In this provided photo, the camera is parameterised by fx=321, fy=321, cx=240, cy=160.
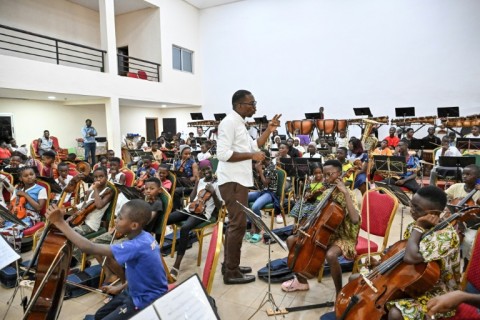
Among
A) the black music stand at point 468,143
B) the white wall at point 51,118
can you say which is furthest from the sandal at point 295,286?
the white wall at point 51,118

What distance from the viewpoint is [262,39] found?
15547 mm

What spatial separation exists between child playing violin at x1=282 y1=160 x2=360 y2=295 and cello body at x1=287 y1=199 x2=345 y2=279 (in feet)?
0.27

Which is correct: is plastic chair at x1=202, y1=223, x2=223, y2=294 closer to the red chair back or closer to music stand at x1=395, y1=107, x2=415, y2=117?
the red chair back

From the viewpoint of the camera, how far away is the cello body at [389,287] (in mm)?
1999

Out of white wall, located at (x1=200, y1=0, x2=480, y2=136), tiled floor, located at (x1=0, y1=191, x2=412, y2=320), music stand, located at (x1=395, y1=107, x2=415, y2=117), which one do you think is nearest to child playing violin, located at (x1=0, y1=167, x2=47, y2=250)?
tiled floor, located at (x1=0, y1=191, x2=412, y2=320)

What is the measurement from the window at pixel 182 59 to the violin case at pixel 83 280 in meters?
13.1

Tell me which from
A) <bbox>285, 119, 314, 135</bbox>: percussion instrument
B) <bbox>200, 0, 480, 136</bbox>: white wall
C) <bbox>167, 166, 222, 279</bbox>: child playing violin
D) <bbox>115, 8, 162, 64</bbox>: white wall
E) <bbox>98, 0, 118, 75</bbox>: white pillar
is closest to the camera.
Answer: <bbox>167, 166, 222, 279</bbox>: child playing violin

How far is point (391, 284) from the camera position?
2066 mm

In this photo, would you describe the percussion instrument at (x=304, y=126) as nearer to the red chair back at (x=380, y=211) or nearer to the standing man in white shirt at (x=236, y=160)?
the red chair back at (x=380, y=211)

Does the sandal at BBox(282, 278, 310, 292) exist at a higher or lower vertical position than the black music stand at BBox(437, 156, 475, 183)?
lower

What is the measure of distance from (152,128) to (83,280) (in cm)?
1450

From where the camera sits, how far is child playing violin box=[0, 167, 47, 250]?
13.3ft

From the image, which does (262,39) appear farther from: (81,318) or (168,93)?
(81,318)

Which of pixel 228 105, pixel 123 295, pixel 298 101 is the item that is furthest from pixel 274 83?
pixel 123 295
